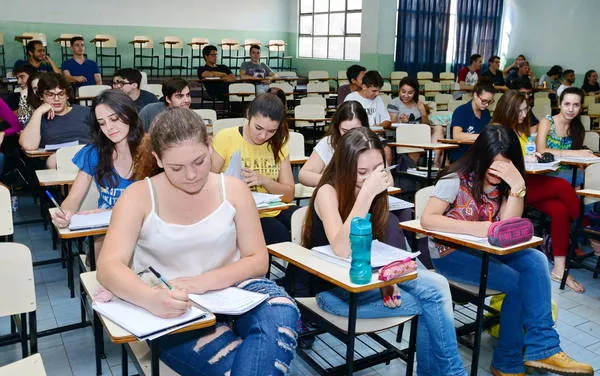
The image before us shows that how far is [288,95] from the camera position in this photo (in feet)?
28.4

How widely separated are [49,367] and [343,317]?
1.40 meters

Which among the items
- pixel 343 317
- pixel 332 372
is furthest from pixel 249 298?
pixel 332 372

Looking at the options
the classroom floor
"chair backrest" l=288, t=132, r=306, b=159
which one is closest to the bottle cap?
the classroom floor

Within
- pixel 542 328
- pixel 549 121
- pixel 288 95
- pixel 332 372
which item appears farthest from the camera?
pixel 288 95

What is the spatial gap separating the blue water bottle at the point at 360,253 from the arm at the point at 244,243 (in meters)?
0.28

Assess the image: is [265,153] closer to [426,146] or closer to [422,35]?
[426,146]

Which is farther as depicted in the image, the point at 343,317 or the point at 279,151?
the point at 279,151

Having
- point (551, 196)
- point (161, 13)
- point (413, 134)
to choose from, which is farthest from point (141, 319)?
point (161, 13)

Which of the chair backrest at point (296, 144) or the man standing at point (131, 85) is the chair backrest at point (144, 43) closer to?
the man standing at point (131, 85)

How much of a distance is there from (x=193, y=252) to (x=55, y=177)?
6.30ft

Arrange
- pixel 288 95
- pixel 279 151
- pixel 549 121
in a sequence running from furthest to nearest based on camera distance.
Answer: pixel 288 95 < pixel 549 121 < pixel 279 151

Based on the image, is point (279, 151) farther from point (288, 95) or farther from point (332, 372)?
point (288, 95)

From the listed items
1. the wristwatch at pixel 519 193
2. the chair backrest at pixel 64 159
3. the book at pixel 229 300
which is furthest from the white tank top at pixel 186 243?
the chair backrest at pixel 64 159

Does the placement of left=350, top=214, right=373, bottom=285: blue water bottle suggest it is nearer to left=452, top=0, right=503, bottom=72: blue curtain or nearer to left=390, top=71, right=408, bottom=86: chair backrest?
left=390, top=71, right=408, bottom=86: chair backrest
